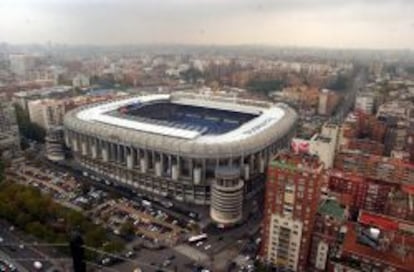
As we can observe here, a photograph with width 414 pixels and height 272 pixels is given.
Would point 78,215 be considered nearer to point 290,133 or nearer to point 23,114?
point 290,133

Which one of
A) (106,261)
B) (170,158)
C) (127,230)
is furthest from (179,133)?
(106,261)

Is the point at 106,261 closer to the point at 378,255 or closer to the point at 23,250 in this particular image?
the point at 23,250

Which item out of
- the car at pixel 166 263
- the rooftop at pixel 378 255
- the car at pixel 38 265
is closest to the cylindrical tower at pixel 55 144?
the car at pixel 38 265

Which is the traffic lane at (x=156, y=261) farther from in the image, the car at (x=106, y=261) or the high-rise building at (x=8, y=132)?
the high-rise building at (x=8, y=132)

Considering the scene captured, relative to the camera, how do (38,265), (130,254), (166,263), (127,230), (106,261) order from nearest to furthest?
(38,265) → (106,261) → (166,263) → (130,254) → (127,230)

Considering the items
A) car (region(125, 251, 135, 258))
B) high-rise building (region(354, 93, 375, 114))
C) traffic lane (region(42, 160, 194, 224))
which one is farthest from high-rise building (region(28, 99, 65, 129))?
high-rise building (region(354, 93, 375, 114))

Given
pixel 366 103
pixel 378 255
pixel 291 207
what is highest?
pixel 291 207
